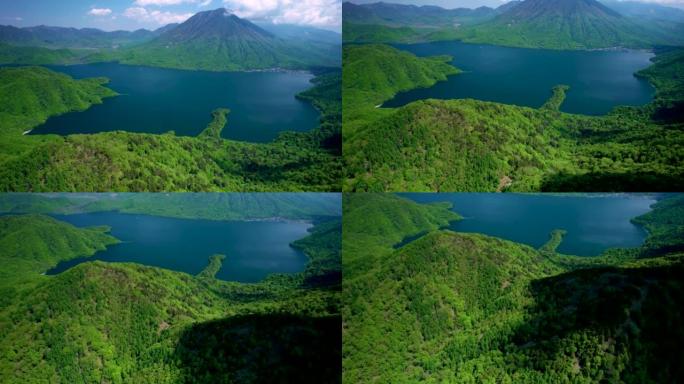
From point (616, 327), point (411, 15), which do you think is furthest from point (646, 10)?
point (616, 327)

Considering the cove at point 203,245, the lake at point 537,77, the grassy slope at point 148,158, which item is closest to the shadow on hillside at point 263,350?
the cove at point 203,245

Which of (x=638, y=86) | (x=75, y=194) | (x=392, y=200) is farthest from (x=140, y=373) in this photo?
(x=638, y=86)

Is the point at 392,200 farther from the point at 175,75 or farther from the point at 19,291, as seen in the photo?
the point at 19,291

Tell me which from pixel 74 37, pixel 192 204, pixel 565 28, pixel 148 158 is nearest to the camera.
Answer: pixel 148 158

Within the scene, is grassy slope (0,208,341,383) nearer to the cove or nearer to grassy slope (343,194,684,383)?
the cove

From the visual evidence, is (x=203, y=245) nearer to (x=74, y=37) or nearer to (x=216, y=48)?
(x=216, y=48)

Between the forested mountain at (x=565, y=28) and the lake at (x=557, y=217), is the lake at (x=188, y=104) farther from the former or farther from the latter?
the forested mountain at (x=565, y=28)
